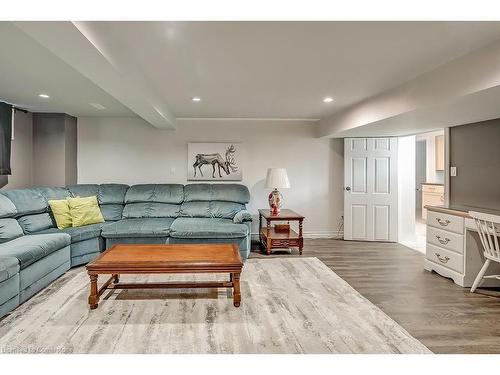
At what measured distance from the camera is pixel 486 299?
2947 millimetres

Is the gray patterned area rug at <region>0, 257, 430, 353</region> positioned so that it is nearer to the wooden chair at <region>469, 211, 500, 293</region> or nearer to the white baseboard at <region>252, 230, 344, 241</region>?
the wooden chair at <region>469, 211, 500, 293</region>

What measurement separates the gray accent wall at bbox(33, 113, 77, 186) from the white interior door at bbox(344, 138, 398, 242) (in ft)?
15.1

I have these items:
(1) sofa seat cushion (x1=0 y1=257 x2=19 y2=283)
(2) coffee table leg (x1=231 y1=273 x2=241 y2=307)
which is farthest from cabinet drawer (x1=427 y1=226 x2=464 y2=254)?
(1) sofa seat cushion (x1=0 y1=257 x2=19 y2=283)

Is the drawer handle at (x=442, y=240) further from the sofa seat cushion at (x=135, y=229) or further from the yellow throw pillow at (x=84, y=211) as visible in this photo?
the yellow throw pillow at (x=84, y=211)

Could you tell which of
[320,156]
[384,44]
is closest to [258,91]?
[384,44]

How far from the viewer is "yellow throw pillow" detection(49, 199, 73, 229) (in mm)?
4125

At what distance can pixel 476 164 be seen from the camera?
12.1ft

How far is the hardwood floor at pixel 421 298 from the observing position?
7.36 ft

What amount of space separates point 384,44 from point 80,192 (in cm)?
442

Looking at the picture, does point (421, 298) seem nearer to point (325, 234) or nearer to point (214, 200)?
point (325, 234)

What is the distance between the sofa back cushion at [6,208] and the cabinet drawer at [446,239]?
490 centimetres

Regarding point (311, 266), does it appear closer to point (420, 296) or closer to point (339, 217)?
point (420, 296)

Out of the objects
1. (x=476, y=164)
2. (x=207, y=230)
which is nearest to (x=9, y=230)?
(x=207, y=230)
